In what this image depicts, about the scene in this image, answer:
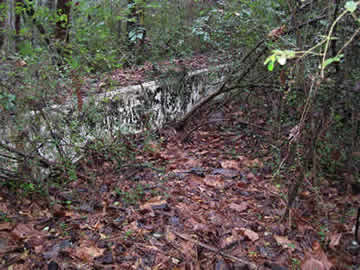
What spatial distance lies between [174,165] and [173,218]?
44.1 inches

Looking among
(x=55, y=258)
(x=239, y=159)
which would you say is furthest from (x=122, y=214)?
(x=239, y=159)

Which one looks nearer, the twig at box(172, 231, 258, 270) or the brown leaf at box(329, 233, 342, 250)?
the twig at box(172, 231, 258, 270)

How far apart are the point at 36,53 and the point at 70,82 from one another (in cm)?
46

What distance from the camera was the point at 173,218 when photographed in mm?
2752

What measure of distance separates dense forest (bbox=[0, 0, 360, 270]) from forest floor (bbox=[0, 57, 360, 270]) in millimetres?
12

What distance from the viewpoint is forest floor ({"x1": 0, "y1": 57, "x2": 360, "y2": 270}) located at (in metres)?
2.28

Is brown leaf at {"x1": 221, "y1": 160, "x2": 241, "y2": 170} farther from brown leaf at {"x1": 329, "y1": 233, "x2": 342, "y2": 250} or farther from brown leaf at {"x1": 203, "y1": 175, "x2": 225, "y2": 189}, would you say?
brown leaf at {"x1": 329, "y1": 233, "x2": 342, "y2": 250}

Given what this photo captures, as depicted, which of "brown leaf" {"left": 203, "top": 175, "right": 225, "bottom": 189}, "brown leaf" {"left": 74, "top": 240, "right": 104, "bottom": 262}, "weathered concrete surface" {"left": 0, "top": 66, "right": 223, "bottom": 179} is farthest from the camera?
"brown leaf" {"left": 203, "top": 175, "right": 225, "bottom": 189}

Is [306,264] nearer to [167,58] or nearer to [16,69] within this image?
[16,69]


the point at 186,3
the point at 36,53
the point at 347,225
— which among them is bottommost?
the point at 347,225

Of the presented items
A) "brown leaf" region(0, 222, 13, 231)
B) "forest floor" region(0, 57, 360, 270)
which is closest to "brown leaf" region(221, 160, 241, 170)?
"forest floor" region(0, 57, 360, 270)

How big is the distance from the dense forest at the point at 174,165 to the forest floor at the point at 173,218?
1 centimetres

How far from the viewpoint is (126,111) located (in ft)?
13.7

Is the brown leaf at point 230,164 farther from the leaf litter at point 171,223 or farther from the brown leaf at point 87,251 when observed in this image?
the brown leaf at point 87,251
